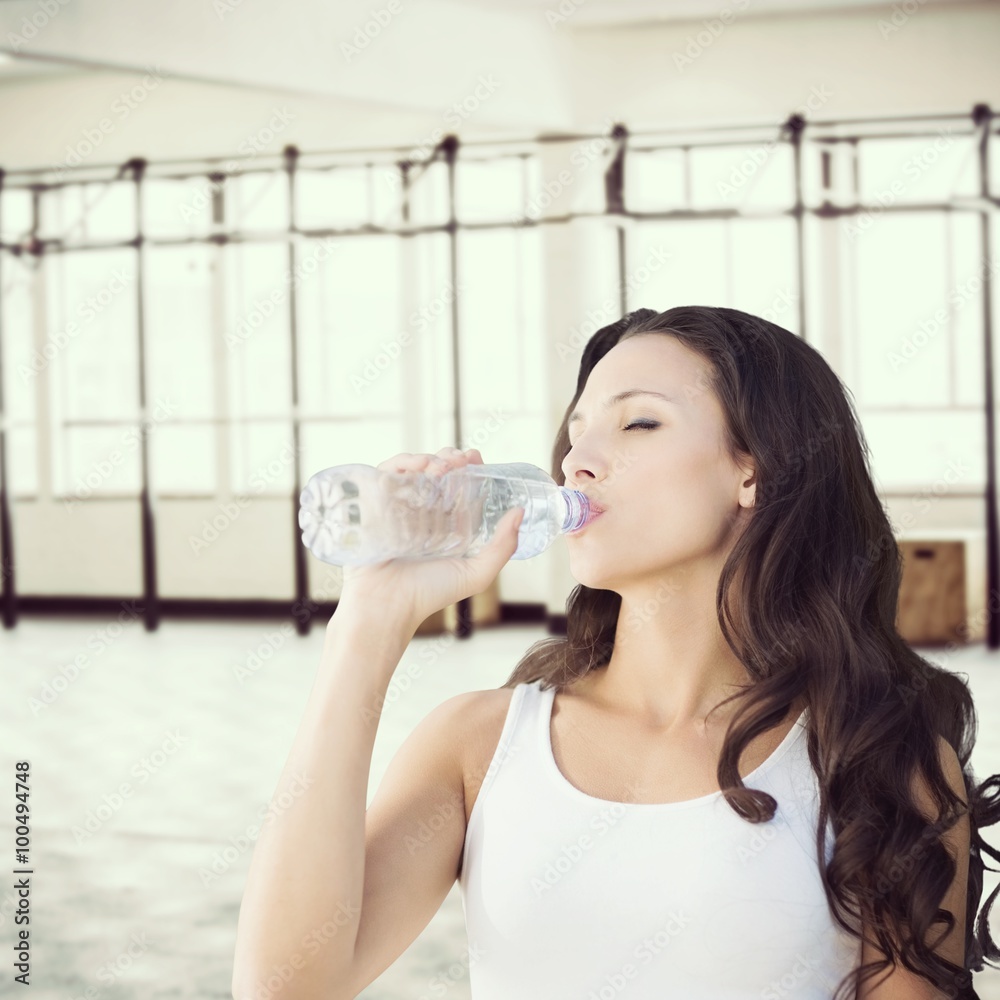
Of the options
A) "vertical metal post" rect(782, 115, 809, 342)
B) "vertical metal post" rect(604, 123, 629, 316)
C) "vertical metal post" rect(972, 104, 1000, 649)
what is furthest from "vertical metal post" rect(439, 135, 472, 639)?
"vertical metal post" rect(972, 104, 1000, 649)

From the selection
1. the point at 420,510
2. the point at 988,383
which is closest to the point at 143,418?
the point at 988,383

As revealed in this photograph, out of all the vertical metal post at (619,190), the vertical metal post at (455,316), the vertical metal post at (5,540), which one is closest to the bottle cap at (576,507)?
the vertical metal post at (455,316)

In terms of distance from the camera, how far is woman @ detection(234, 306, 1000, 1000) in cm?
118

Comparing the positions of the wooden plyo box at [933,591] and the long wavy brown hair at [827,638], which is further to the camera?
the wooden plyo box at [933,591]

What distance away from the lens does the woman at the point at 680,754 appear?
1183mm

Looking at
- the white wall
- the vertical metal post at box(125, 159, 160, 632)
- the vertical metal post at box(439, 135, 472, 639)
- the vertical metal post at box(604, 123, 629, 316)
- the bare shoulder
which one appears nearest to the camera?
the bare shoulder

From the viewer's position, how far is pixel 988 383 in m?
7.71

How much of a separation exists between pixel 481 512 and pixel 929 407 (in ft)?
27.6

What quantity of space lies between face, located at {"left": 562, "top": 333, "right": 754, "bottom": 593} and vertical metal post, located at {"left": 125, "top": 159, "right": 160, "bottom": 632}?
25.5 feet

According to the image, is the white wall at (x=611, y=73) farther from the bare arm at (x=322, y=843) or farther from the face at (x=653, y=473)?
the bare arm at (x=322, y=843)

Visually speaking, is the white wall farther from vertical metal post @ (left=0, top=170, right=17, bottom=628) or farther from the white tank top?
the white tank top

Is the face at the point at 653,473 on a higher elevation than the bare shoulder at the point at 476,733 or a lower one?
higher

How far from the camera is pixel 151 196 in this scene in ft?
34.2

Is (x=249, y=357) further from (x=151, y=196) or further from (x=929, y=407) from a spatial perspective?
(x=929, y=407)
